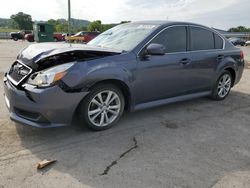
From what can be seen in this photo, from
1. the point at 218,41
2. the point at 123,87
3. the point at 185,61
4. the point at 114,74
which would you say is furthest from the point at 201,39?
the point at 114,74

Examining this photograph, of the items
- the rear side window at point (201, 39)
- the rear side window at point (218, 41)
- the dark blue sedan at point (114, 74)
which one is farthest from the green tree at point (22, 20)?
the dark blue sedan at point (114, 74)

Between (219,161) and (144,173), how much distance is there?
0.98m

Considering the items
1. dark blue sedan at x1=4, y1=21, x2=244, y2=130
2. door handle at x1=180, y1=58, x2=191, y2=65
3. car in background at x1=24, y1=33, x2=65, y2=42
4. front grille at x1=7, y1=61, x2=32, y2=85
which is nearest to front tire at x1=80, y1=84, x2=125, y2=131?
dark blue sedan at x1=4, y1=21, x2=244, y2=130

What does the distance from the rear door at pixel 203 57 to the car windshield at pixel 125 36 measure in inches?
38.4

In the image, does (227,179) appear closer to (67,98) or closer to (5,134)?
(67,98)

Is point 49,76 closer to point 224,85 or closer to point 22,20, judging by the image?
point 224,85

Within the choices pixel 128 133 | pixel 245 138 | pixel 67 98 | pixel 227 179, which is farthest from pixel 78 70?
pixel 245 138

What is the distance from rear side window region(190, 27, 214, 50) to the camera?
17.1ft

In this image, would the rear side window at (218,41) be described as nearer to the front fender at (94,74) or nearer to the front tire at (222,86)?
the front tire at (222,86)

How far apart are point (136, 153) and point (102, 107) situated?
2.98ft

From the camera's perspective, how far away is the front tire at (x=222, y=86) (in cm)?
588

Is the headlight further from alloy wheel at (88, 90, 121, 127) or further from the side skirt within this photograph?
the side skirt

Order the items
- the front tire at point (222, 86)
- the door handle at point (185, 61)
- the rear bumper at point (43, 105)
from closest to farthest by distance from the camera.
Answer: the rear bumper at point (43, 105) < the door handle at point (185, 61) < the front tire at point (222, 86)

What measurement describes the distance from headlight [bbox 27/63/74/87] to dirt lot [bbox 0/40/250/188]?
79 centimetres
